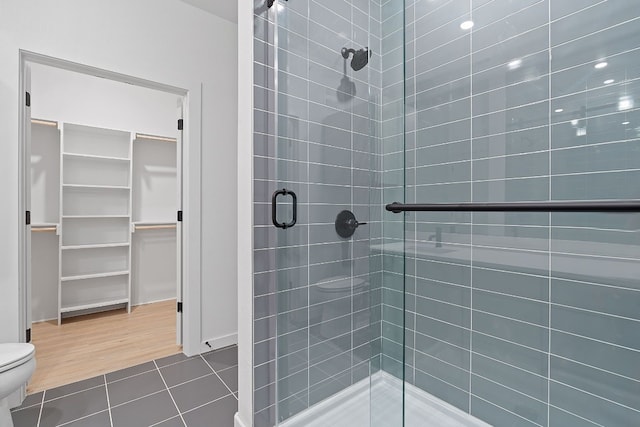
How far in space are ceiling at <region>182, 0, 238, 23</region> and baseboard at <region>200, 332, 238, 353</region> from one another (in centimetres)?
264

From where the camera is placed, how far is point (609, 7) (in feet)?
3.64

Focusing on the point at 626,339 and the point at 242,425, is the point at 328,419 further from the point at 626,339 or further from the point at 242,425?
the point at 626,339

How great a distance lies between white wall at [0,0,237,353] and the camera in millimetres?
1742

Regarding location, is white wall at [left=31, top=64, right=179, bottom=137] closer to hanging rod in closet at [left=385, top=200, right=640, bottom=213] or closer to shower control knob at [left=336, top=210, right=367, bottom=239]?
shower control knob at [left=336, top=210, right=367, bottom=239]

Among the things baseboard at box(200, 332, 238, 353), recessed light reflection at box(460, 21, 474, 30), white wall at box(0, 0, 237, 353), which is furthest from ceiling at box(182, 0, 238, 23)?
baseboard at box(200, 332, 238, 353)

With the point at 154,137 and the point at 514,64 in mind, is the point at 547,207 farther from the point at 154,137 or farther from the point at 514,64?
the point at 154,137

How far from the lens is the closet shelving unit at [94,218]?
310cm

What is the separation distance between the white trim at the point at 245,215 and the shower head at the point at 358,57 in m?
0.44

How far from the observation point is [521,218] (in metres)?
1.32

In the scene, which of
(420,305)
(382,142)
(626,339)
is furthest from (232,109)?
(626,339)

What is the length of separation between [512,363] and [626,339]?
422 mm

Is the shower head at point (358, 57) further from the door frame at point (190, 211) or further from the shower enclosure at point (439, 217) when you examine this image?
the door frame at point (190, 211)

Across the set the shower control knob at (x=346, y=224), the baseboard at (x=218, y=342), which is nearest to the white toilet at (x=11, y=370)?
the baseboard at (x=218, y=342)

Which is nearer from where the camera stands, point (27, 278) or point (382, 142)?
point (382, 142)
